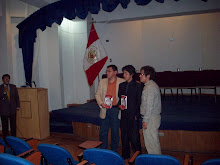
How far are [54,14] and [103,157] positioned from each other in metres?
3.74

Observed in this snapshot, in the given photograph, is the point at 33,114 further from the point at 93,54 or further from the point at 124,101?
the point at 124,101

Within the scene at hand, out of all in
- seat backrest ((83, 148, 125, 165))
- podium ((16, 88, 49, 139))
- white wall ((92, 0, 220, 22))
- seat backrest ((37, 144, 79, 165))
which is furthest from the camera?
white wall ((92, 0, 220, 22))

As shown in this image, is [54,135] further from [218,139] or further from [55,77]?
[218,139]

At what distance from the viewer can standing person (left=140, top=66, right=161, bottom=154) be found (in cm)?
295

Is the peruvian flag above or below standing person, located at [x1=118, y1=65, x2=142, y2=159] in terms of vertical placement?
above

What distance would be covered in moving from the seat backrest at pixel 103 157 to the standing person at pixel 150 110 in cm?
102

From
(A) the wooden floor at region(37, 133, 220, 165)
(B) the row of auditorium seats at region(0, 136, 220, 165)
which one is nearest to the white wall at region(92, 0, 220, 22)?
(A) the wooden floor at region(37, 133, 220, 165)

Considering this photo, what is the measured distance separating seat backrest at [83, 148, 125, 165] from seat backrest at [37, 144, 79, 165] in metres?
0.21

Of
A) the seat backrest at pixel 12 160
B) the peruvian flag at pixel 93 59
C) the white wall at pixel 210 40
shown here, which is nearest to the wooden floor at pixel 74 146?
the peruvian flag at pixel 93 59

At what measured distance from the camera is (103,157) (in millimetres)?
2084

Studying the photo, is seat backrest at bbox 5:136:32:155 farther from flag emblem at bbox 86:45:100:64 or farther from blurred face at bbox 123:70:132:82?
flag emblem at bbox 86:45:100:64

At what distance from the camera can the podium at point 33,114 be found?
5.14m

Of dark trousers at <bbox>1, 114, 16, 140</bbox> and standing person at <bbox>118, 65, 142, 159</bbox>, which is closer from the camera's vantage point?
standing person at <bbox>118, 65, 142, 159</bbox>

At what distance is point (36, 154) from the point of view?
7.88 feet
